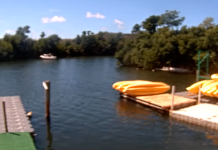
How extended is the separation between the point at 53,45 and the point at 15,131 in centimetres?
8868

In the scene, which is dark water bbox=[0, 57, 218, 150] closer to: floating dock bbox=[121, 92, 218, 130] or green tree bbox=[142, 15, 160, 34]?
floating dock bbox=[121, 92, 218, 130]

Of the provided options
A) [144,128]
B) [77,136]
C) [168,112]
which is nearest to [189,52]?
[168,112]

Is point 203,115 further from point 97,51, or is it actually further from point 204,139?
point 97,51

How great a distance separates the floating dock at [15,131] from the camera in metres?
11.1

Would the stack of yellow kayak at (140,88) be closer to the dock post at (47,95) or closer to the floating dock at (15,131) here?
the dock post at (47,95)

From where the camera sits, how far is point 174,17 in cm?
7775

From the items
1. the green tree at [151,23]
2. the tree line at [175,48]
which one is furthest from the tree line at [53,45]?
the tree line at [175,48]

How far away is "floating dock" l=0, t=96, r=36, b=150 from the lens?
1105 cm

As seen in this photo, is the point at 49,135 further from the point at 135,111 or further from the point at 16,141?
the point at 135,111

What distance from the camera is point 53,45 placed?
9912 centimetres

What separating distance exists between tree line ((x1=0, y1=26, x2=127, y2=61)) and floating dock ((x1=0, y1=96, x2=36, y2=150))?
6273 cm

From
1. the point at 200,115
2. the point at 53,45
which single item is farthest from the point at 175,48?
the point at 53,45

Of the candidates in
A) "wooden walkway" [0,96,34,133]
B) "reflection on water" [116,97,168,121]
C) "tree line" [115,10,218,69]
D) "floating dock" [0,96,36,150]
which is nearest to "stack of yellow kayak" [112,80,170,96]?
"reflection on water" [116,97,168,121]

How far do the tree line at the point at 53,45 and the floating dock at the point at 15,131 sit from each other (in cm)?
6273
